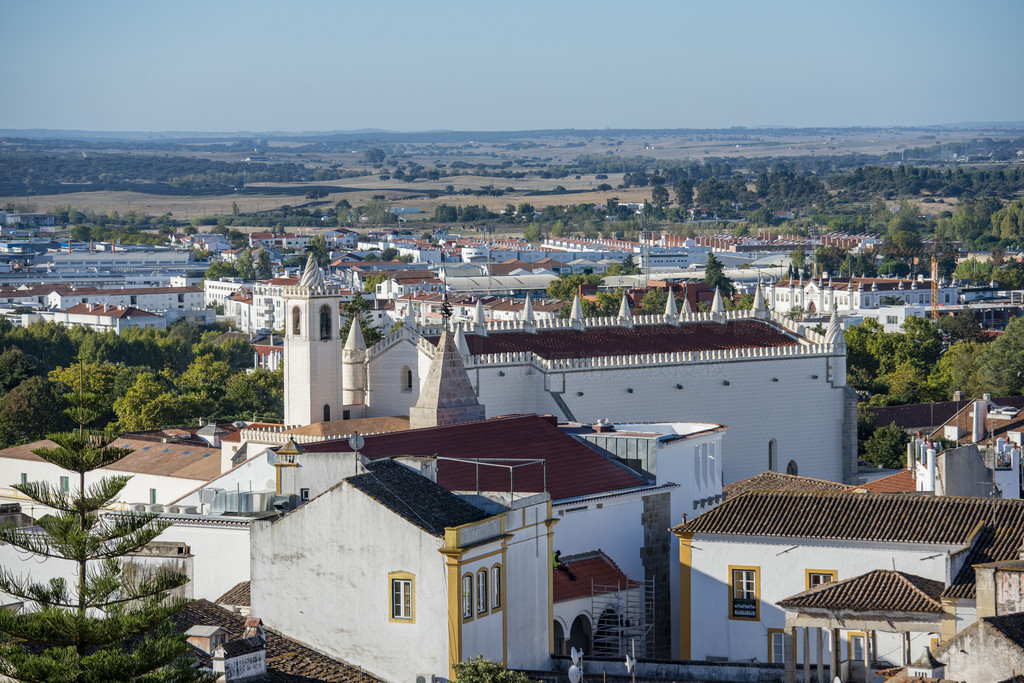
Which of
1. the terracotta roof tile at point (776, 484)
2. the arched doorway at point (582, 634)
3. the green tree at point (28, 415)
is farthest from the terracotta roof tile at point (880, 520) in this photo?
the green tree at point (28, 415)

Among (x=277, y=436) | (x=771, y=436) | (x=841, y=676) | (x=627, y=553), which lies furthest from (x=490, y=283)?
(x=841, y=676)

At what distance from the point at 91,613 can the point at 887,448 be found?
1729 inches

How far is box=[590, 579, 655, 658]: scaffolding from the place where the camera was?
35375mm

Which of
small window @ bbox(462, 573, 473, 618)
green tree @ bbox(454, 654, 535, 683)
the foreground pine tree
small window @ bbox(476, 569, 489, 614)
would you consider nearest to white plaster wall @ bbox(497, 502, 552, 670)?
small window @ bbox(476, 569, 489, 614)

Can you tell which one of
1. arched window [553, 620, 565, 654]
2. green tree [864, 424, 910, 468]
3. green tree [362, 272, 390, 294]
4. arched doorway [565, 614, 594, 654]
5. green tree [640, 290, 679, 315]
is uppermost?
arched window [553, 620, 565, 654]

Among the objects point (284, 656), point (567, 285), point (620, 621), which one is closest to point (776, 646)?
point (620, 621)

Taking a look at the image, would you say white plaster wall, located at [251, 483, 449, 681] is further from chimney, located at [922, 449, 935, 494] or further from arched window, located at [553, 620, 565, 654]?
chimney, located at [922, 449, 935, 494]

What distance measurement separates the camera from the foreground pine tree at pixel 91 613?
23281 millimetres

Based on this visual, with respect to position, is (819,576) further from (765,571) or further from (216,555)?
(216,555)

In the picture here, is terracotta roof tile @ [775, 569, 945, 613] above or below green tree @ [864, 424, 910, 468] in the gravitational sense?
above

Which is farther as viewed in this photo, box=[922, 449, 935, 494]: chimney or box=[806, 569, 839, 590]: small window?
box=[922, 449, 935, 494]: chimney

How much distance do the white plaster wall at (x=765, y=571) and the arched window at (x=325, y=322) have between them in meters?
22.1

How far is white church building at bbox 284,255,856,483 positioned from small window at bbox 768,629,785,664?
19.7 meters

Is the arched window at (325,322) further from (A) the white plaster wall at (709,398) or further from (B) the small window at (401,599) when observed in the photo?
(B) the small window at (401,599)
